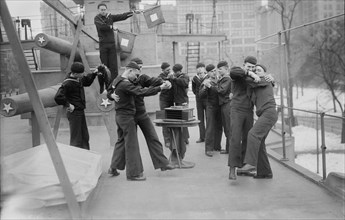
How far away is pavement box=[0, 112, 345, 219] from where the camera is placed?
4.88 m

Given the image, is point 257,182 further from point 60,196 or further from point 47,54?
point 47,54

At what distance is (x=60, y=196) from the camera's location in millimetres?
4742

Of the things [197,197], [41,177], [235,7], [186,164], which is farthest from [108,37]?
[235,7]

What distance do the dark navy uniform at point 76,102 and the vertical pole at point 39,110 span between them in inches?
112

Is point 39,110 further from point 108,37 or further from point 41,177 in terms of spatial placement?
point 108,37

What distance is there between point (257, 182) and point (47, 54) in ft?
33.1

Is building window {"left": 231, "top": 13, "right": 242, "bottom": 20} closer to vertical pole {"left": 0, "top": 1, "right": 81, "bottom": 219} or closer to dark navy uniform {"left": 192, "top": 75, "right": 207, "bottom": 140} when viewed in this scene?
dark navy uniform {"left": 192, "top": 75, "right": 207, "bottom": 140}

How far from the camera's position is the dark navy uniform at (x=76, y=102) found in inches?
285

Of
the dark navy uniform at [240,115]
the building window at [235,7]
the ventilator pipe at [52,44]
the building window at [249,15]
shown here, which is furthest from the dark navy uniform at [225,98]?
the building window at [235,7]

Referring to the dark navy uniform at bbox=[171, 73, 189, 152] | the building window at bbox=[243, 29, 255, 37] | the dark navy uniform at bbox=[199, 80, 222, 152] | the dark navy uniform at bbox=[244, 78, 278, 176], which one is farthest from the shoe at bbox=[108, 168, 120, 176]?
the building window at bbox=[243, 29, 255, 37]

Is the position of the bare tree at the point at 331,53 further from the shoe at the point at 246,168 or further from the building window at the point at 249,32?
the shoe at the point at 246,168

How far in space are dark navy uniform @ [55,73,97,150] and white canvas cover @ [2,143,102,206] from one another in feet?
5.47

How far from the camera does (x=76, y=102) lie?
7.33 m

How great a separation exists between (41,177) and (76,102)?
8.67 ft
